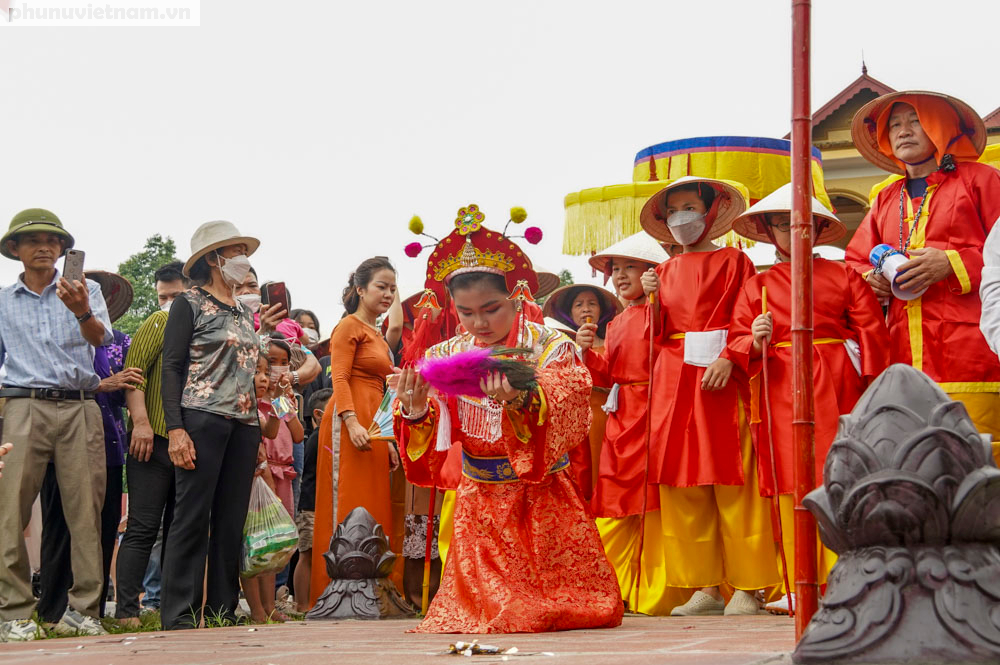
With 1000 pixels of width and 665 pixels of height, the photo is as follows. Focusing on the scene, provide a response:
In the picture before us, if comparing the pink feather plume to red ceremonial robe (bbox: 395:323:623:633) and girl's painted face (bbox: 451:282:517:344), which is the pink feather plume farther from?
girl's painted face (bbox: 451:282:517:344)

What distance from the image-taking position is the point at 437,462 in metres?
5.45

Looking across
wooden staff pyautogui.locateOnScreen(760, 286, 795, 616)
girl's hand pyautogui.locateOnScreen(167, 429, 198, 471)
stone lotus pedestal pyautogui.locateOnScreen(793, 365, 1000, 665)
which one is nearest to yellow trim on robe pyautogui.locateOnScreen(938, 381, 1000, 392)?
wooden staff pyautogui.locateOnScreen(760, 286, 795, 616)

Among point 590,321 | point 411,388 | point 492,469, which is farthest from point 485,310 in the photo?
point 590,321

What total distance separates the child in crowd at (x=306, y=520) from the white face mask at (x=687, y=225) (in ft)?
8.75

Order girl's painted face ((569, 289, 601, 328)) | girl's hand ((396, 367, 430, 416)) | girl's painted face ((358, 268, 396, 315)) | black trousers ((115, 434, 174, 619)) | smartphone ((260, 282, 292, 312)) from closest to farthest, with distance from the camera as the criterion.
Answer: girl's hand ((396, 367, 430, 416)) → black trousers ((115, 434, 174, 619)) → girl's painted face ((358, 268, 396, 315)) → smartphone ((260, 282, 292, 312)) → girl's painted face ((569, 289, 601, 328))

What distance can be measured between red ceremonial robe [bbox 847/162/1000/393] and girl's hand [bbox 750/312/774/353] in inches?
24.1

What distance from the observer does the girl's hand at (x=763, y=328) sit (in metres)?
5.94

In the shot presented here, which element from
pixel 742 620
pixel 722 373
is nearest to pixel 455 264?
pixel 722 373

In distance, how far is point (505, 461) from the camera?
17.3 ft

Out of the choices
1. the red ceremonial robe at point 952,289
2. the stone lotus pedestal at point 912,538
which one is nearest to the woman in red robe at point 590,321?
the red ceremonial robe at point 952,289

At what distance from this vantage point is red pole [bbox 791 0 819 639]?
276 cm

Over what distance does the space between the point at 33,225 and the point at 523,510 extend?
2969mm

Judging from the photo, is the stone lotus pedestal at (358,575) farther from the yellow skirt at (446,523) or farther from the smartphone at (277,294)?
the smartphone at (277,294)

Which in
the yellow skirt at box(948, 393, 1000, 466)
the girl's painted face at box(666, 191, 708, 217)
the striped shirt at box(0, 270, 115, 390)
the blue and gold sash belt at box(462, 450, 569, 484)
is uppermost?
the girl's painted face at box(666, 191, 708, 217)
